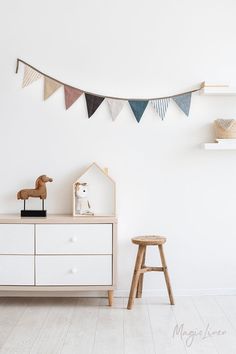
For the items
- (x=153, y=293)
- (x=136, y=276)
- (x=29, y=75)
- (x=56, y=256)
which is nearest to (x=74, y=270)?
(x=56, y=256)

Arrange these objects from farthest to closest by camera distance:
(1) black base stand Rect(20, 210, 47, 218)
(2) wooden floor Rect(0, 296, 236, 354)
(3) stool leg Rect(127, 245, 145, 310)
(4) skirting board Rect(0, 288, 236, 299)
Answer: (4) skirting board Rect(0, 288, 236, 299), (1) black base stand Rect(20, 210, 47, 218), (3) stool leg Rect(127, 245, 145, 310), (2) wooden floor Rect(0, 296, 236, 354)

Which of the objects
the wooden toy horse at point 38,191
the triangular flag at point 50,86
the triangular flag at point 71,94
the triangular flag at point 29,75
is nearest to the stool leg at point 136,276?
the wooden toy horse at point 38,191

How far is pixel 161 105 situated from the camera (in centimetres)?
408

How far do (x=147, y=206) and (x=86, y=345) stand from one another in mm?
1333

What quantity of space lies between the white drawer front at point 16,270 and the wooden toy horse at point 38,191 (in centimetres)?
43

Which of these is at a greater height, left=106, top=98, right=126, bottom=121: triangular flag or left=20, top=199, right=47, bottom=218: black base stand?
left=106, top=98, right=126, bottom=121: triangular flag

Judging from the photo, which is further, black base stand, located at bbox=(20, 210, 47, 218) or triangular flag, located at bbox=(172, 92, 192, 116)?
triangular flag, located at bbox=(172, 92, 192, 116)

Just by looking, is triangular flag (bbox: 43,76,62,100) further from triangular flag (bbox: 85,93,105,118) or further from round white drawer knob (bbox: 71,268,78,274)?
round white drawer knob (bbox: 71,268,78,274)

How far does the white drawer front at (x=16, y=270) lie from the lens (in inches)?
149

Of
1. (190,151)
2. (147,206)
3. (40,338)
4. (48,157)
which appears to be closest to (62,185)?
(48,157)

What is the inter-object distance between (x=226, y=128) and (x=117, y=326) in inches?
61.2

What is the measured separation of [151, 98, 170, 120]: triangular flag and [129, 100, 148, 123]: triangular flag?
0.22 feet

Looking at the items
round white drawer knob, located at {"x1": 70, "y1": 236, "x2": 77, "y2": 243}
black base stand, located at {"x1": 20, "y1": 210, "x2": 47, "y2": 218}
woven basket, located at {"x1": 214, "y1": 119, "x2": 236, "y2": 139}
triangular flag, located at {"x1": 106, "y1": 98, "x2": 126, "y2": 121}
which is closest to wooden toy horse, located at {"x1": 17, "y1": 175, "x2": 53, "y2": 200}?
black base stand, located at {"x1": 20, "y1": 210, "x2": 47, "y2": 218}

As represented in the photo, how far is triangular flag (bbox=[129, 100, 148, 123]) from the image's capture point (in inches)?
160
